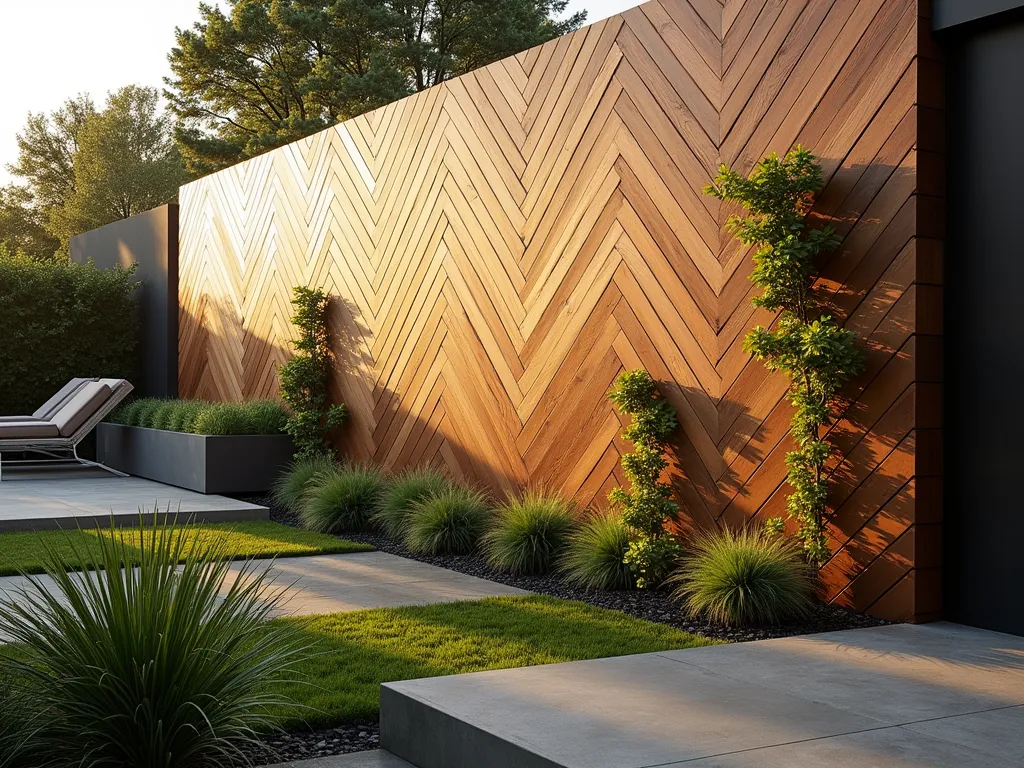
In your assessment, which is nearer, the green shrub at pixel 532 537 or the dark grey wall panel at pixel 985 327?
the dark grey wall panel at pixel 985 327

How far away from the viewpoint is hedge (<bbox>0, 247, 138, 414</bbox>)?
40.3 feet

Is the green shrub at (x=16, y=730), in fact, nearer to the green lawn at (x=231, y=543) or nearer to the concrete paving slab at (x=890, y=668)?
the concrete paving slab at (x=890, y=668)

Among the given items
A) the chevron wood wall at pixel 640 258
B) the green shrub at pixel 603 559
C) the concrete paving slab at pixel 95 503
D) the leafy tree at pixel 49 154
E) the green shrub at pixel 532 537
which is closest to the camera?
the chevron wood wall at pixel 640 258

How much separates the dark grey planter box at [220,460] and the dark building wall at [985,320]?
6252 mm

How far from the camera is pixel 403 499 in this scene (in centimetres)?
723

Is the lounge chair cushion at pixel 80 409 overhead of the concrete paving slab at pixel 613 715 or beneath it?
overhead

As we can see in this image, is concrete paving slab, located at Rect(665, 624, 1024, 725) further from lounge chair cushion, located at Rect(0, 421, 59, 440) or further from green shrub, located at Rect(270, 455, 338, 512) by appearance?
lounge chair cushion, located at Rect(0, 421, 59, 440)

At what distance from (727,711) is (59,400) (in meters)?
10.0

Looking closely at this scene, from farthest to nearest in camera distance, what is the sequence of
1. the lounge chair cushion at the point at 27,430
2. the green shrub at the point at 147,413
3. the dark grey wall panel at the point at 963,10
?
1. the green shrub at the point at 147,413
2. the lounge chair cushion at the point at 27,430
3. the dark grey wall panel at the point at 963,10

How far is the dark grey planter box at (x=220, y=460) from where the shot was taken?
30.3 feet

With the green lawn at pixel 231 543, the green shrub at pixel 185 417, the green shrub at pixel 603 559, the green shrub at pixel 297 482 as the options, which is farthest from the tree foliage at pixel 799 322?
the green shrub at pixel 185 417

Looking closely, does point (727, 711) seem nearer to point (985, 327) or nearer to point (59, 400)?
point (985, 327)

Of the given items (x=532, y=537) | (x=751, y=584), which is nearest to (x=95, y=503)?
(x=532, y=537)

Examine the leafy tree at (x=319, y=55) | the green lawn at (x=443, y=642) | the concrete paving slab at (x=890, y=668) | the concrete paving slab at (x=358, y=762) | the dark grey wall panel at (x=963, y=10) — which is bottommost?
the concrete paving slab at (x=358, y=762)
